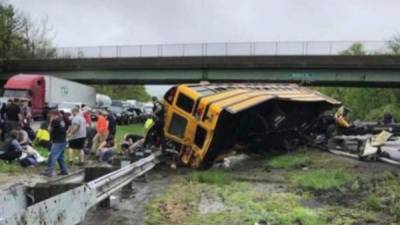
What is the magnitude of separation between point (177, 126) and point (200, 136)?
2.67ft

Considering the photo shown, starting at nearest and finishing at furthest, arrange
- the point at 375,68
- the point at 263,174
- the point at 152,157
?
the point at 152,157
the point at 263,174
the point at 375,68

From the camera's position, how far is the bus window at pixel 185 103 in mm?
14805

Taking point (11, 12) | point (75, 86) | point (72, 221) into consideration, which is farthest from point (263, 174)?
point (11, 12)

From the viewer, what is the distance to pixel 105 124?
62.3 ft

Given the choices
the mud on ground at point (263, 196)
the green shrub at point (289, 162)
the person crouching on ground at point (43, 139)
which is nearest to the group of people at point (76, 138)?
the mud on ground at point (263, 196)

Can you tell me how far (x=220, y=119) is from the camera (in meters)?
14.4

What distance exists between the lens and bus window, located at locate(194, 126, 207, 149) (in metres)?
14.5

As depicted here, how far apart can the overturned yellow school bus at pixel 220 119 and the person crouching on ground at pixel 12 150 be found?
Result: 384 centimetres

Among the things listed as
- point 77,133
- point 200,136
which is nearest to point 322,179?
point 200,136

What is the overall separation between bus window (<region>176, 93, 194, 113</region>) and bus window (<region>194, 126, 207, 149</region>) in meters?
0.55

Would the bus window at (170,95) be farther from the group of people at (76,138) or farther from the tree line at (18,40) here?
the tree line at (18,40)

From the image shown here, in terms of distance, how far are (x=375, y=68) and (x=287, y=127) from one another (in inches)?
1044

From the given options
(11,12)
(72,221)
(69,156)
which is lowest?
(69,156)

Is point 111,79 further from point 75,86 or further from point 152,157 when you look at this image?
point 152,157
